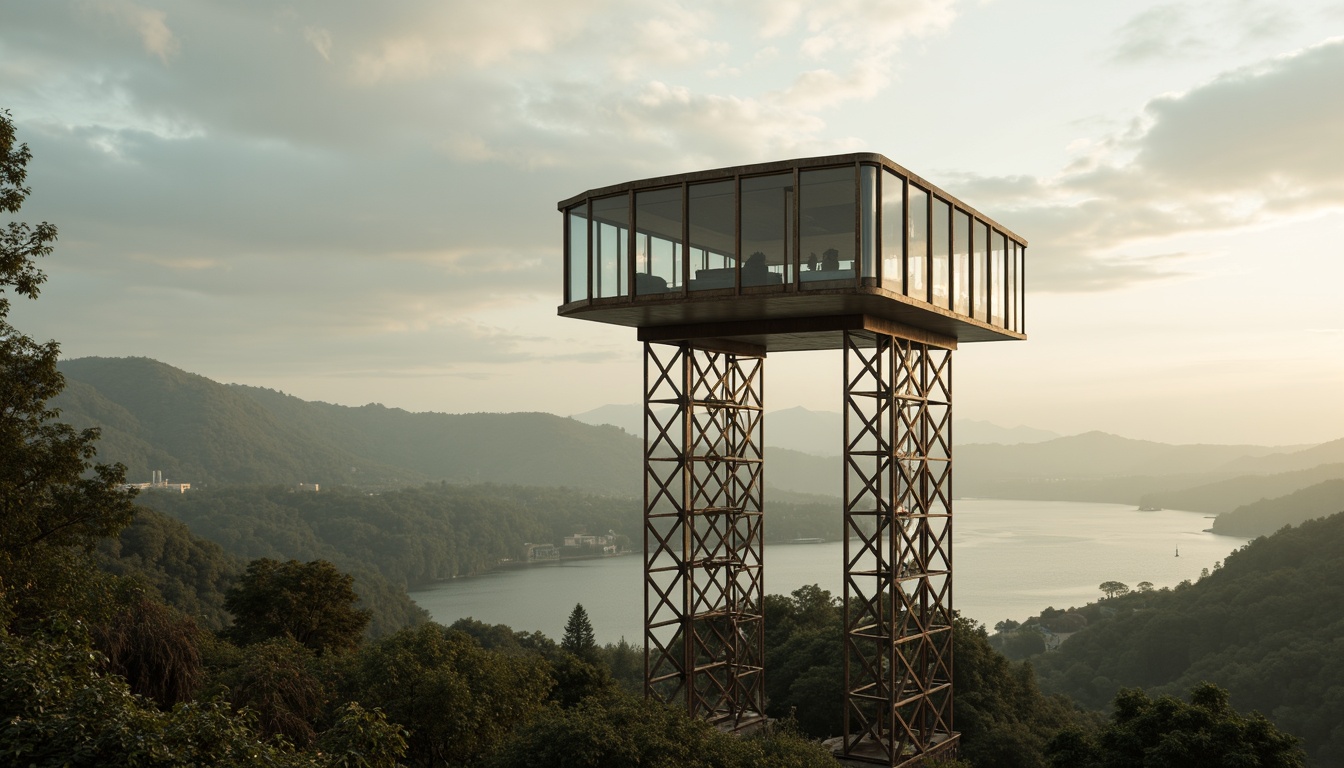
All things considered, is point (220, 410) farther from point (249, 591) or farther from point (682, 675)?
point (682, 675)

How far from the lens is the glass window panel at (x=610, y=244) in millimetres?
13477

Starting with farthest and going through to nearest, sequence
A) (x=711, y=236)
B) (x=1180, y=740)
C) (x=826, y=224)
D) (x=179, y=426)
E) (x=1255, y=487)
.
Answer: (x=179, y=426), (x=1255, y=487), (x=711, y=236), (x=826, y=224), (x=1180, y=740)

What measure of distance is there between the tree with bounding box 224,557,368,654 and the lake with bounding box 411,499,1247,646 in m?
46.9

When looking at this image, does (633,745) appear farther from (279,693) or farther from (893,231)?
(279,693)

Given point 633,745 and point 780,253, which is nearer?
point 633,745

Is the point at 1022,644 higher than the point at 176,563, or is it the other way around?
the point at 176,563

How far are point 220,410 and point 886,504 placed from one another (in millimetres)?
192393

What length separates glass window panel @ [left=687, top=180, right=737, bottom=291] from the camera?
12867mm

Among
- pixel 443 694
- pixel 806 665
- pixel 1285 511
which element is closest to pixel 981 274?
pixel 443 694

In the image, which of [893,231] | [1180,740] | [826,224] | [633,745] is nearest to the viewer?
[633,745]

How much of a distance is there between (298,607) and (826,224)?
21267mm

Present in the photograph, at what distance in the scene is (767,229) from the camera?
42.6ft

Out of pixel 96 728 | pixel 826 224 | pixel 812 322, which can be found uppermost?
pixel 826 224

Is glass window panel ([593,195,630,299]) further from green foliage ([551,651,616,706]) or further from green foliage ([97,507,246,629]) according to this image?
green foliage ([97,507,246,629])
